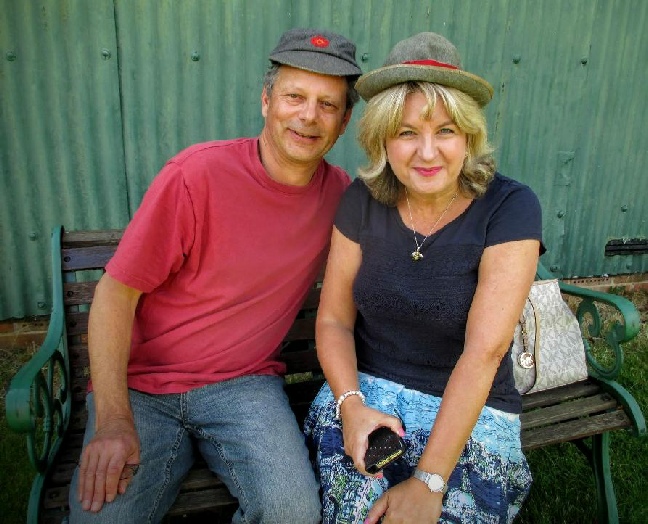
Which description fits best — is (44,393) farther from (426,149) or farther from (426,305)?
(426,149)

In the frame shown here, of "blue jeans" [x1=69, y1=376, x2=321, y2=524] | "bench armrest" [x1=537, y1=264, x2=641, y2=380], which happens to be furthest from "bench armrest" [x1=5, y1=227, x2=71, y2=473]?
"bench armrest" [x1=537, y1=264, x2=641, y2=380]

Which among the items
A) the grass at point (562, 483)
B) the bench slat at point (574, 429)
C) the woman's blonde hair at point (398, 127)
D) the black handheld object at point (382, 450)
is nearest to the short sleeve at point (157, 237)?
the woman's blonde hair at point (398, 127)

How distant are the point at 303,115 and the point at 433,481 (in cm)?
138

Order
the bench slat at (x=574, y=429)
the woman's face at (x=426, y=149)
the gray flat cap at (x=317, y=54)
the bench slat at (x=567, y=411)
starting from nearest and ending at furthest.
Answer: the woman's face at (x=426, y=149) → the gray flat cap at (x=317, y=54) → the bench slat at (x=574, y=429) → the bench slat at (x=567, y=411)

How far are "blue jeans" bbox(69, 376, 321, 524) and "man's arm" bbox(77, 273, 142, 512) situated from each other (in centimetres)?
6

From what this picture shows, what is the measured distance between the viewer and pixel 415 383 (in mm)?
2119

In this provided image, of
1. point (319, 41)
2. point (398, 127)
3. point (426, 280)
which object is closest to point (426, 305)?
point (426, 280)

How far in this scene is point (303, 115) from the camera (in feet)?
7.27

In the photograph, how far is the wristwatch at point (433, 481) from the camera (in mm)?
1767

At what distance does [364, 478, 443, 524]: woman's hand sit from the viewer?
5.64 feet

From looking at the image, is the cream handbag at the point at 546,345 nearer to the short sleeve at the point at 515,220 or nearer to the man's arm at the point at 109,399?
the short sleeve at the point at 515,220

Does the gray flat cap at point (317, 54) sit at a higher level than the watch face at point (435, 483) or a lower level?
higher

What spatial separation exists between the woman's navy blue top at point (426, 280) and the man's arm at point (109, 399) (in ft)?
2.82

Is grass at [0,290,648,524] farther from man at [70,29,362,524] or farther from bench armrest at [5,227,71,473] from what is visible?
man at [70,29,362,524]
